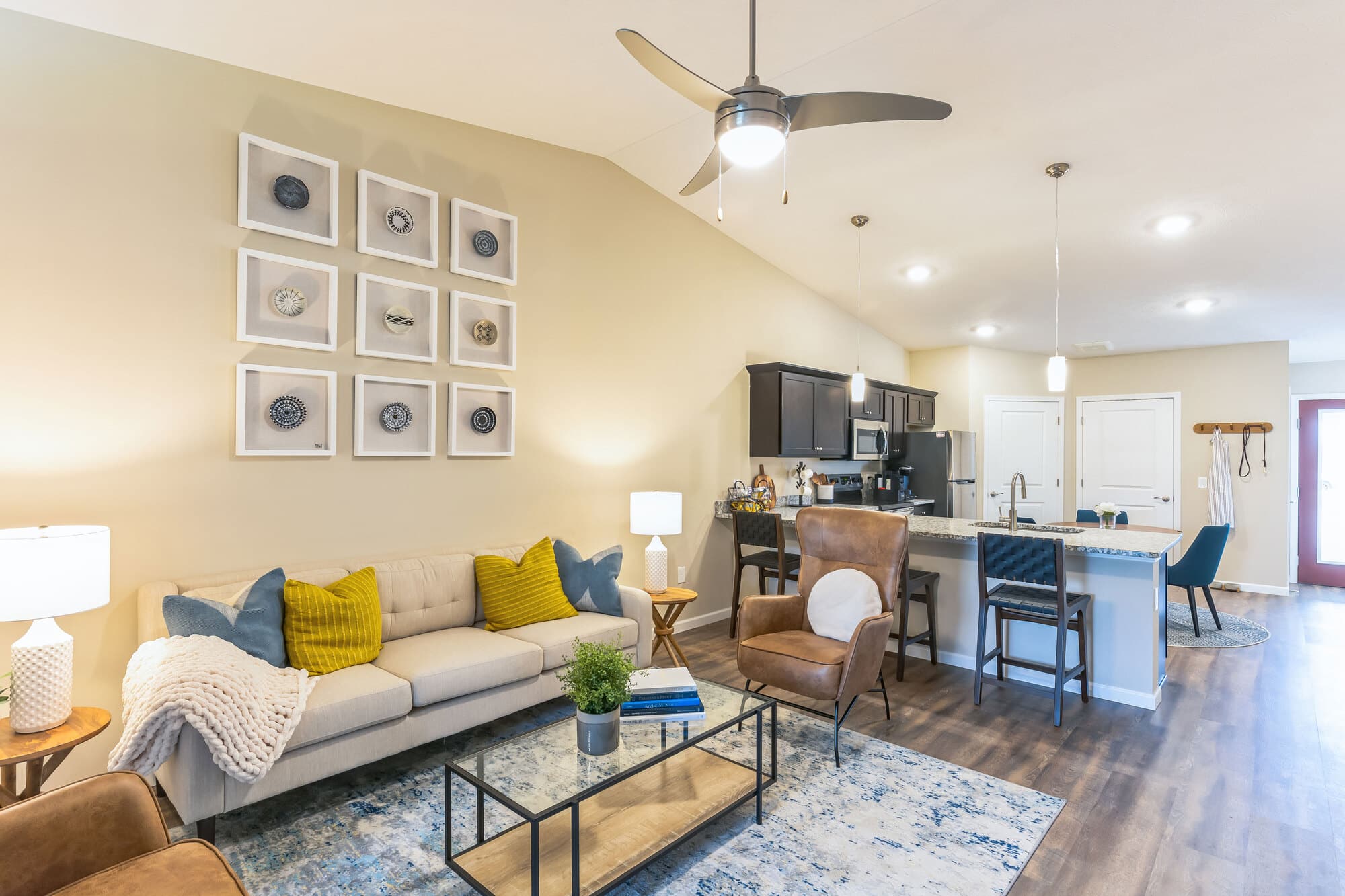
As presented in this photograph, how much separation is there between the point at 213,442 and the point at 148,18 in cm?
165

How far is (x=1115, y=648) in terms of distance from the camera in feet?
11.9

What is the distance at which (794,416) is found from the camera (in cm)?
548

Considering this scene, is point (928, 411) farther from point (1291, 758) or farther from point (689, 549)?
point (1291, 758)

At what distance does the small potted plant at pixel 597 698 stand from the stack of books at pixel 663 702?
0.15 m

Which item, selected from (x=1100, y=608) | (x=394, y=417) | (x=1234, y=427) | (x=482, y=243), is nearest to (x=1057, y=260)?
(x=1100, y=608)

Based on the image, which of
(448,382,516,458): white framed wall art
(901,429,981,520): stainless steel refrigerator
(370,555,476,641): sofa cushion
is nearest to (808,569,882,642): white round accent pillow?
(370,555,476,641): sofa cushion

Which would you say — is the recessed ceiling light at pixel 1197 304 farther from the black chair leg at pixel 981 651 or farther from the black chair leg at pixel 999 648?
the black chair leg at pixel 981 651

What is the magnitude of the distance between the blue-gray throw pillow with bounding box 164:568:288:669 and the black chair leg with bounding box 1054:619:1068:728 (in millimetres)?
3501

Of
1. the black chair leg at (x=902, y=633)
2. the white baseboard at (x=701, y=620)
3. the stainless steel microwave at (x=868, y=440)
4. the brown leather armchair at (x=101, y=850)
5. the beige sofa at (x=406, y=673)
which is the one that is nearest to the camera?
the brown leather armchair at (x=101, y=850)

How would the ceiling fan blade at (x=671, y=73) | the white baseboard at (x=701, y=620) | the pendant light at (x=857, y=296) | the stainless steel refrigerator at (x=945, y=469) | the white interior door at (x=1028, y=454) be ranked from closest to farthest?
the ceiling fan blade at (x=671, y=73) < the pendant light at (x=857, y=296) < the white baseboard at (x=701, y=620) < the stainless steel refrigerator at (x=945, y=469) < the white interior door at (x=1028, y=454)

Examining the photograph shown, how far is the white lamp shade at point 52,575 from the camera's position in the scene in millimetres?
2033

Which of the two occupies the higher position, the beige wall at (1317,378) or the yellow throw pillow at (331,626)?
the beige wall at (1317,378)

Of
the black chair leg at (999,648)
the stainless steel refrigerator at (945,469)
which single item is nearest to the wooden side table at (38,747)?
the black chair leg at (999,648)

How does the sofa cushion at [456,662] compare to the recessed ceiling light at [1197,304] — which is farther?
the recessed ceiling light at [1197,304]
